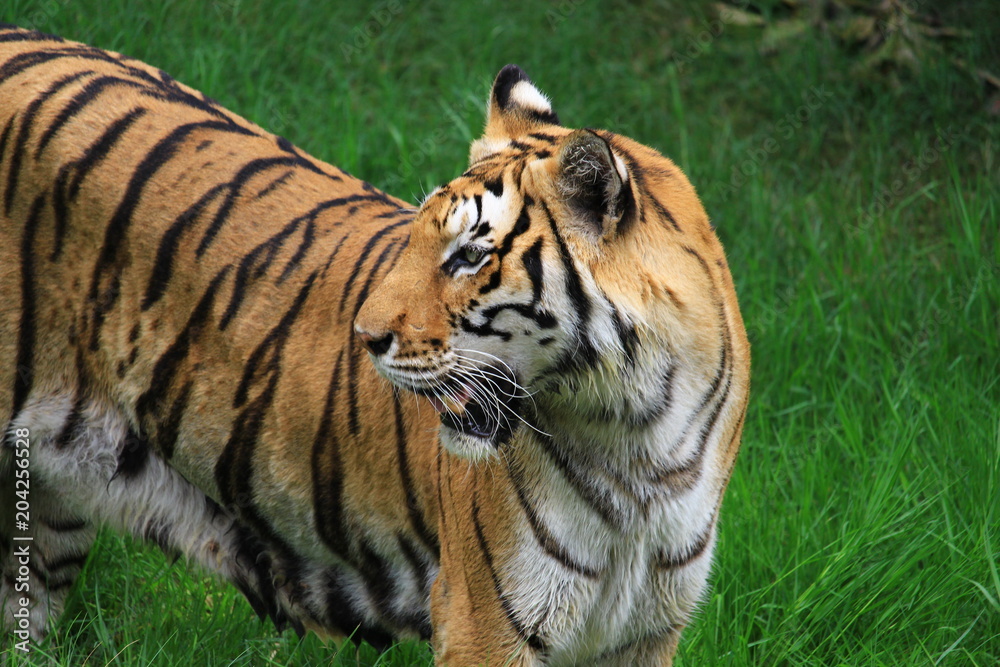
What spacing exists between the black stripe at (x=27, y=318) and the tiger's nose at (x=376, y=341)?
3.63 feet

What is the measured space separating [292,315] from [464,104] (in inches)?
98.8

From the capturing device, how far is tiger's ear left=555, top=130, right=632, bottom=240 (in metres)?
2.02

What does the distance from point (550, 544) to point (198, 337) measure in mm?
1115

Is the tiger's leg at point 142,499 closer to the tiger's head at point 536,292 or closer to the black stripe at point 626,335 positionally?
the tiger's head at point 536,292

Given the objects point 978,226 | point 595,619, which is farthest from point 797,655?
point 978,226

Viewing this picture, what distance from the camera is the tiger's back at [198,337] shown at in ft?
9.04

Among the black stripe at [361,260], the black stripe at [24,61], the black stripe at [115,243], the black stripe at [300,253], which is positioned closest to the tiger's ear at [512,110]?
the black stripe at [361,260]

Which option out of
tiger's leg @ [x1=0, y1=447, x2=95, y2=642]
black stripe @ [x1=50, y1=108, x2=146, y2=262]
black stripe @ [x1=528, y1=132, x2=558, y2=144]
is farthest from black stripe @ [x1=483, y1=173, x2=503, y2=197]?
tiger's leg @ [x1=0, y1=447, x2=95, y2=642]

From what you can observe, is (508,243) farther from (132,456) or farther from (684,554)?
(132,456)

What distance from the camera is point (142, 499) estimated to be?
9.55 ft

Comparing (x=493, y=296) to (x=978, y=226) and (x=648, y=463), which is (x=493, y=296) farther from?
(x=978, y=226)

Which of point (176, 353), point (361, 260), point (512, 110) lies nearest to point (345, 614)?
point (176, 353)

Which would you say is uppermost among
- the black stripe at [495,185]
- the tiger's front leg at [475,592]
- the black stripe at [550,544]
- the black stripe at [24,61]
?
the black stripe at [495,185]

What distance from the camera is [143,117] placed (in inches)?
114
